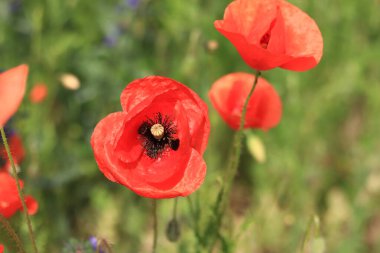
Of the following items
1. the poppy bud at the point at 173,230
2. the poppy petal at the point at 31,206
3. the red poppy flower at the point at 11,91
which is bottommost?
the poppy bud at the point at 173,230

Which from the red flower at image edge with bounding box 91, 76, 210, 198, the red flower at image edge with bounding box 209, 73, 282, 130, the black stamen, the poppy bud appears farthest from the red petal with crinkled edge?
the poppy bud

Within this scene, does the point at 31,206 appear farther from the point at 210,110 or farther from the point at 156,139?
the point at 210,110

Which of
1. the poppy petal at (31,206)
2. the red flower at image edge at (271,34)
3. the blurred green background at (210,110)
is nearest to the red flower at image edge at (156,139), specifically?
the red flower at image edge at (271,34)

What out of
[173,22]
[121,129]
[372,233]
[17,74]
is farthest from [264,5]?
[372,233]

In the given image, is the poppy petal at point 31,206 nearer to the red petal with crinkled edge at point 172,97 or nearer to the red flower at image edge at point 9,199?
the red flower at image edge at point 9,199

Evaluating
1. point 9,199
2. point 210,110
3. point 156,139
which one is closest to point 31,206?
point 9,199

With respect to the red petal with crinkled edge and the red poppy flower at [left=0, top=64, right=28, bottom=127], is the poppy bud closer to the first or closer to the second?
the red petal with crinkled edge
